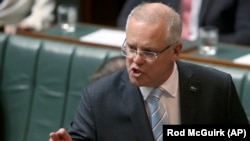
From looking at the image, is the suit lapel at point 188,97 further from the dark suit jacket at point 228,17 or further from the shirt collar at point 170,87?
the dark suit jacket at point 228,17

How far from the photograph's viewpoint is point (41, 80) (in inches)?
112

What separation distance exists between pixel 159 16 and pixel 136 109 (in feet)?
1.01

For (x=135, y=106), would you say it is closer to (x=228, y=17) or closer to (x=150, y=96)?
(x=150, y=96)

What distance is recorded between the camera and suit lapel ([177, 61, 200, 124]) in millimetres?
1893

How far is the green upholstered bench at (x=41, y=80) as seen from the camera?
2754 millimetres

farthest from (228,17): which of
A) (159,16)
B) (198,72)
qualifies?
(159,16)

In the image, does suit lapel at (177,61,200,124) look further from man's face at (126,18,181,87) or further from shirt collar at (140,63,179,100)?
man's face at (126,18,181,87)

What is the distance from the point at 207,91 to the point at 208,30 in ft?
3.31

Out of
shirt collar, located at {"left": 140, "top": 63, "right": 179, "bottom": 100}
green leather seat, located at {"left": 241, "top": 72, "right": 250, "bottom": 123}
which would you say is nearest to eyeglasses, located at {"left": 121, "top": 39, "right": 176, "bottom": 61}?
A: shirt collar, located at {"left": 140, "top": 63, "right": 179, "bottom": 100}

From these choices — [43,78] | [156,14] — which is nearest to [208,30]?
[43,78]

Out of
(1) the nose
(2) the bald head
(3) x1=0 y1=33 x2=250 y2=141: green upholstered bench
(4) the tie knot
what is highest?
(2) the bald head

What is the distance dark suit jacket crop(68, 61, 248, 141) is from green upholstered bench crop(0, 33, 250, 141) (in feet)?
2.60

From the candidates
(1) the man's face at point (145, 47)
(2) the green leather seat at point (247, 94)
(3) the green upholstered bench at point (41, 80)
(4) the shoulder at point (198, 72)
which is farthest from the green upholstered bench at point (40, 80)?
(1) the man's face at point (145, 47)

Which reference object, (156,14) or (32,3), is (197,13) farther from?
(156,14)
